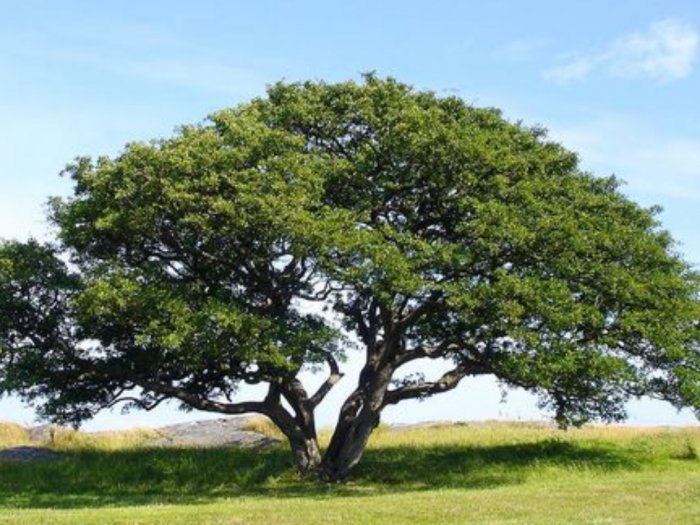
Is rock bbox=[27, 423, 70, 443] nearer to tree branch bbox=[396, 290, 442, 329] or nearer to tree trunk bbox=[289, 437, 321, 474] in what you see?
tree trunk bbox=[289, 437, 321, 474]

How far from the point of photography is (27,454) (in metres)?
43.0

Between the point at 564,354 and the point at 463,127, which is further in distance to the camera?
the point at 463,127

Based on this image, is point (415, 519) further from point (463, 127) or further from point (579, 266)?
point (463, 127)

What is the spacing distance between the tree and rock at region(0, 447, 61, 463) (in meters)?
10.7

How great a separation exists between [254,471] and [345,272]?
539 inches

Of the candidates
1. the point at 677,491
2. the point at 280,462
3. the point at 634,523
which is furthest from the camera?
the point at 280,462

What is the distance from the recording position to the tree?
90.1 feet

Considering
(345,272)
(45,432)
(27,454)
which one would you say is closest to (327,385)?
(345,272)

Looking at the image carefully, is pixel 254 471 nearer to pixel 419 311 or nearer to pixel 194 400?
pixel 194 400

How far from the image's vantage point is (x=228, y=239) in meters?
28.6

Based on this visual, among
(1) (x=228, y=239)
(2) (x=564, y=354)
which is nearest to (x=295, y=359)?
(1) (x=228, y=239)

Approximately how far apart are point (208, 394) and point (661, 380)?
16.3 m

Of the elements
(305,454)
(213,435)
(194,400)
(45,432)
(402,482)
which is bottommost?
(402,482)

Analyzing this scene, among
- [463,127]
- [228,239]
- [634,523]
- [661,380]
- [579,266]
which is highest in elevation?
[463,127]
